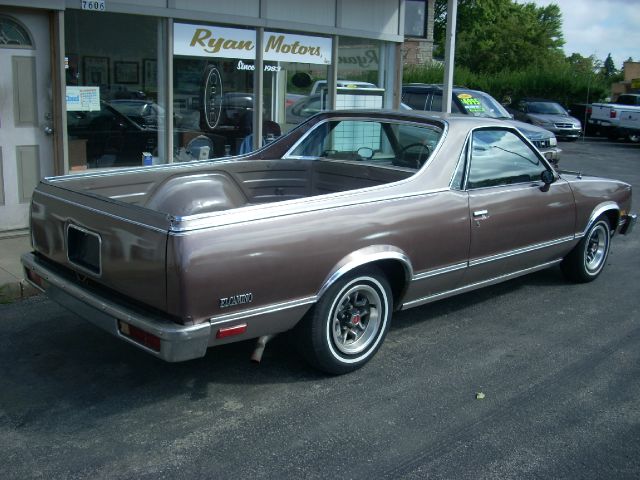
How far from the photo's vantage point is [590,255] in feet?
23.1

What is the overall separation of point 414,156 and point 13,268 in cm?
373

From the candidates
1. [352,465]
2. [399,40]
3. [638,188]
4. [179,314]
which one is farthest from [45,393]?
[638,188]

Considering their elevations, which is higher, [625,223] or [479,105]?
A: [479,105]

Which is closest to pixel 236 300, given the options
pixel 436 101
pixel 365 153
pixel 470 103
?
pixel 365 153

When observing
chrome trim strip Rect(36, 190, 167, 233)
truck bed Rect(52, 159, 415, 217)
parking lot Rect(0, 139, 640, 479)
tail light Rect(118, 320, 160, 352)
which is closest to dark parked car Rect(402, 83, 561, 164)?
parking lot Rect(0, 139, 640, 479)

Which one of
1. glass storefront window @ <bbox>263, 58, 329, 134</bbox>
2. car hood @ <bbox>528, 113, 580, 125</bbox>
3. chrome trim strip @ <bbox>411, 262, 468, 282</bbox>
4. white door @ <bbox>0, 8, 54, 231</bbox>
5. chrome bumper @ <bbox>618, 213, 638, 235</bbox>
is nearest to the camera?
chrome trim strip @ <bbox>411, 262, 468, 282</bbox>

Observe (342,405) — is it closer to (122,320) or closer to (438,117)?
(122,320)

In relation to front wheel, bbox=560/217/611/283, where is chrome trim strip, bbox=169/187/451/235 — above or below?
above

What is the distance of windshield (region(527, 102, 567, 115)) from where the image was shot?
1029 inches

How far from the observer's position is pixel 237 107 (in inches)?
385

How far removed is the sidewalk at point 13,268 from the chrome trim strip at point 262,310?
2963 millimetres

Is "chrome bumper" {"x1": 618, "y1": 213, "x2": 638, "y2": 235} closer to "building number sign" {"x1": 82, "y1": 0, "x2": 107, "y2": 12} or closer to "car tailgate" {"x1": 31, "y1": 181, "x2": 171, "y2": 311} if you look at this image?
"car tailgate" {"x1": 31, "y1": 181, "x2": 171, "y2": 311}

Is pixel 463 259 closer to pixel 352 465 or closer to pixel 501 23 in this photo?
pixel 352 465

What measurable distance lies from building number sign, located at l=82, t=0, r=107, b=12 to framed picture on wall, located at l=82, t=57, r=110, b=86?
0.54 metres
